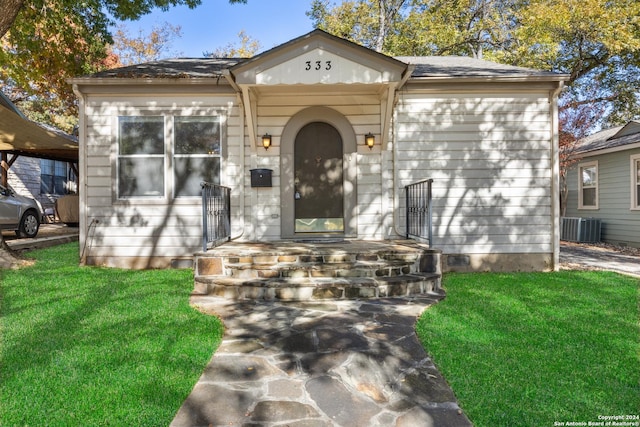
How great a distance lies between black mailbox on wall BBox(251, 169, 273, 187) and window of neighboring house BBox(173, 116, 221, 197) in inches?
24.5

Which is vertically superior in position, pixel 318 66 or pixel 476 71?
pixel 476 71

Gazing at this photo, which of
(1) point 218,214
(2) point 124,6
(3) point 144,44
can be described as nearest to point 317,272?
(1) point 218,214

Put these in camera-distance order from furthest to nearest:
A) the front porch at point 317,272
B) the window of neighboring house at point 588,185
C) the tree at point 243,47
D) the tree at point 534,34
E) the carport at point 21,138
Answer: the tree at point 243,47
the tree at point 534,34
the window of neighboring house at point 588,185
the carport at point 21,138
the front porch at point 317,272

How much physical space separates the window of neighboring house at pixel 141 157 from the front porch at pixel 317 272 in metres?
1.96

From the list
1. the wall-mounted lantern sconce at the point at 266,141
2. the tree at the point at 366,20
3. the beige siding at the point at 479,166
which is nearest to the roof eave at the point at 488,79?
the beige siding at the point at 479,166

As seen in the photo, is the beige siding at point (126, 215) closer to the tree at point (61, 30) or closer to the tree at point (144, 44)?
the tree at point (61, 30)

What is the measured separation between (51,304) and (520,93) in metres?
7.24

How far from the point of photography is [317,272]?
462 centimetres

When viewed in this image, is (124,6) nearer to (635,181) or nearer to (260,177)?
(260,177)

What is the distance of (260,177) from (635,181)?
9946 millimetres

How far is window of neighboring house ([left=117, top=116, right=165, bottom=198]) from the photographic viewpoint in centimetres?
628

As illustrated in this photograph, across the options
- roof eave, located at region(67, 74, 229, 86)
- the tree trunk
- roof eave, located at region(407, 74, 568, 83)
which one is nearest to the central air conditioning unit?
roof eave, located at region(407, 74, 568, 83)

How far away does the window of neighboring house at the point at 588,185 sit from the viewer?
37.4 feet

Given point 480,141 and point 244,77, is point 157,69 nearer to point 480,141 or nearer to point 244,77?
point 244,77
